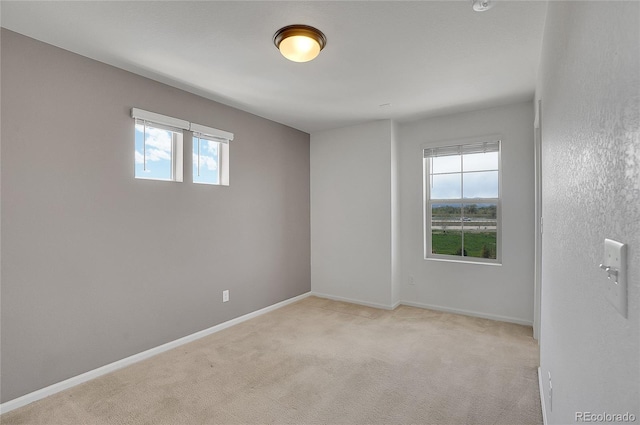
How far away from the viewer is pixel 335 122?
179 inches

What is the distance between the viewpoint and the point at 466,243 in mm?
4215

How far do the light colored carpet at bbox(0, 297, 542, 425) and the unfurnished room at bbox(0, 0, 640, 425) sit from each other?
2 cm

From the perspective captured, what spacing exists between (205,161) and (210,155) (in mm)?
111

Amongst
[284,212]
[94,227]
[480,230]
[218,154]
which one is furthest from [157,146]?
[480,230]

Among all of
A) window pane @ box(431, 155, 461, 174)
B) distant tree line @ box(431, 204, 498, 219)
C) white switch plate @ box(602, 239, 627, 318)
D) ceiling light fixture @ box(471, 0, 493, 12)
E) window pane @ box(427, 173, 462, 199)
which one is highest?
ceiling light fixture @ box(471, 0, 493, 12)

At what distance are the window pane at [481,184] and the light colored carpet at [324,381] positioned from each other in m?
1.58

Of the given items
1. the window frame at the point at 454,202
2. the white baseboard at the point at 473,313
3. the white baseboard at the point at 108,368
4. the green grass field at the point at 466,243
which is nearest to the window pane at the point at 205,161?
the white baseboard at the point at 108,368

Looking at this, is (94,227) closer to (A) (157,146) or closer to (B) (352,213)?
(A) (157,146)

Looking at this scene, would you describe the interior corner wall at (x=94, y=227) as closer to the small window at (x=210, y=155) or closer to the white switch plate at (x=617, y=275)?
the small window at (x=210, y=155)

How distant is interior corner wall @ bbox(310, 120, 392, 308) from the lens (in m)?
4.45

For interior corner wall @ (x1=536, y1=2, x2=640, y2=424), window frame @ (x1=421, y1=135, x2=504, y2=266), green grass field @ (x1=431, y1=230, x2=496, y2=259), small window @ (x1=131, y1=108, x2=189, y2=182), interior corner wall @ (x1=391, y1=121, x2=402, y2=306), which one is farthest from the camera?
interior corner wall @ (x1=391, y1=121, x2=402, y2=306)

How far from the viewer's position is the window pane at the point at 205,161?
3516 millimetres

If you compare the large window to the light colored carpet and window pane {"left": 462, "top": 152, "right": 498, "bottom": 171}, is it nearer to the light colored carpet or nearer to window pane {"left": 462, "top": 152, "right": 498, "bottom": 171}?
window pane {"left": 462, "top": 152, "right": 498, "bottom": 171}
